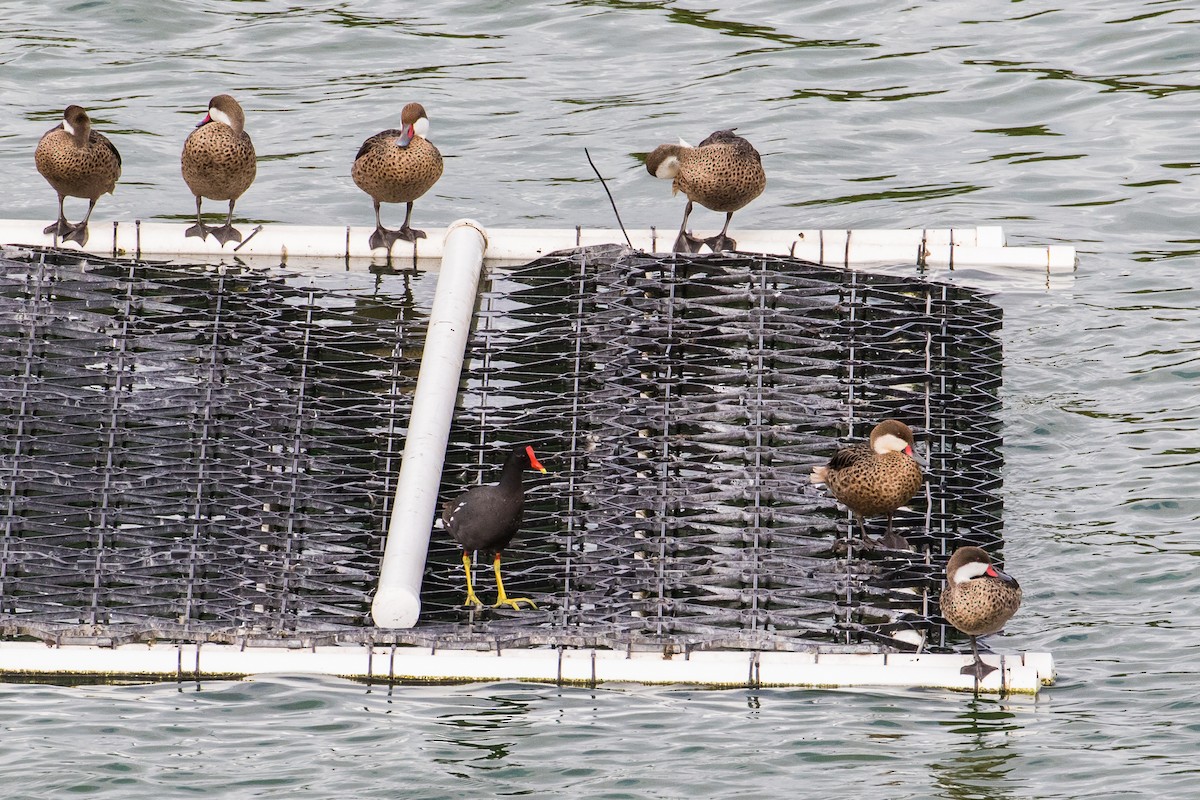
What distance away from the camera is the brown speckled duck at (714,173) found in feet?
31.7

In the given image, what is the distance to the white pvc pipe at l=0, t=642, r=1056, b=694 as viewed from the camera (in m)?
6.87

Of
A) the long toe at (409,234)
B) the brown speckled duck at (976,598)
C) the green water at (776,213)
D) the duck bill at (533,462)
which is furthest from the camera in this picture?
the long toe at (409,234)

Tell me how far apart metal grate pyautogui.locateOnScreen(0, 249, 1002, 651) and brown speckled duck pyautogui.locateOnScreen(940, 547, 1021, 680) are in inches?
13.4

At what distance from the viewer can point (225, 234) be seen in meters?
10.1

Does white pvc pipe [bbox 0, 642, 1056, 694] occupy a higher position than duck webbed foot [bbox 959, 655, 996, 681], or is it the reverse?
duck webbed foot [bbox 959, 655, 996, 681]

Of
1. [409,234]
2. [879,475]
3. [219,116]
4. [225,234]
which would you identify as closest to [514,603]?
[879,475]

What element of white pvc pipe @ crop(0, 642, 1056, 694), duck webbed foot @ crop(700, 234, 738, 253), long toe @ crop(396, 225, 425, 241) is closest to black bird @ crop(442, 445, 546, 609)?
white pvc pipe @ crop(0, 642, 1056, 694)

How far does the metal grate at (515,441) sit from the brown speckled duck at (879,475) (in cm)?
21

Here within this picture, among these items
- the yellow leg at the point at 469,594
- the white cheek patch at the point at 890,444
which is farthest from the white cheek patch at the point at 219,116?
the white cheek patch at the point at 890,444

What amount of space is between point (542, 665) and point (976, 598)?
1.74m

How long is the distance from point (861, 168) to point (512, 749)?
8131 mm

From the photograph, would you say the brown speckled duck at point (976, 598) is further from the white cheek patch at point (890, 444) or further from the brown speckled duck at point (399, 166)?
the brown speckled duck at point (399, 166)

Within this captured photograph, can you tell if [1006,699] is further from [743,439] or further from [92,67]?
[92,67]

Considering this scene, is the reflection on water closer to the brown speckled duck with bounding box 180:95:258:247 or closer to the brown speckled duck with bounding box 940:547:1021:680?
the brown speckled duck with bounding box 940:547:1021:680
